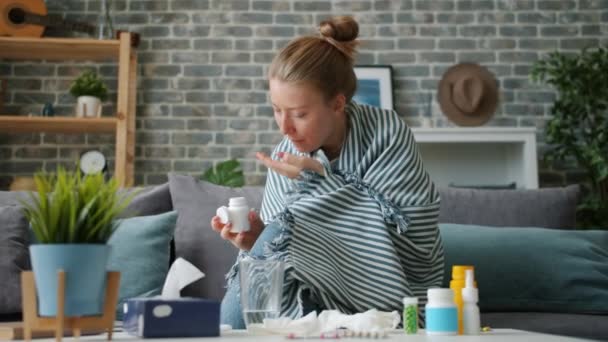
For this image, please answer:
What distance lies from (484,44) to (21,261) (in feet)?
11.4

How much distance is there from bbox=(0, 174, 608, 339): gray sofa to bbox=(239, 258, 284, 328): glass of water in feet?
3.73

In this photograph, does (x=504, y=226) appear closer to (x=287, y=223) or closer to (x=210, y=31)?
→ (x=287, y=223)

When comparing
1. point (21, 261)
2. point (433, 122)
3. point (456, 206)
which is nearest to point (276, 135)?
point (433, 122)

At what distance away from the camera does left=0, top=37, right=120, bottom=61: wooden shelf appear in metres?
4.88

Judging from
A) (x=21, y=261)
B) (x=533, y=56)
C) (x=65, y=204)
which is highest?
(x=533, y=56)

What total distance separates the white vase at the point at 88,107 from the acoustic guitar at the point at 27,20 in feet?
1.34

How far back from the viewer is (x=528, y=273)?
2.78 meters

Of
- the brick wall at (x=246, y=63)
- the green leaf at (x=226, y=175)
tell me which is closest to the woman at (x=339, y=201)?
the green leaf at (x=226, y=175)

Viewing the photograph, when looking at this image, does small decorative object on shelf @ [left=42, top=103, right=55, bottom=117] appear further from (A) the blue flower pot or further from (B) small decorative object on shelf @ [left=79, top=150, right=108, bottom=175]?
(A) the blue flower pot

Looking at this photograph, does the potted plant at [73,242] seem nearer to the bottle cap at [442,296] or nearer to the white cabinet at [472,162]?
the bottle cap at [442,296]

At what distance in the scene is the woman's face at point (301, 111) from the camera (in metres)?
2.13

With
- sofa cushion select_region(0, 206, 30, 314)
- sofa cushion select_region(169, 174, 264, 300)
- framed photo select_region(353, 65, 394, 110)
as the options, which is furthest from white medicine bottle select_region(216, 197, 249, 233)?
framed photo select_region(353, 65, 394, 110)

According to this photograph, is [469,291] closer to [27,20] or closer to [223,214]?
[223,214]

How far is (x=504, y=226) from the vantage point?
300cm
